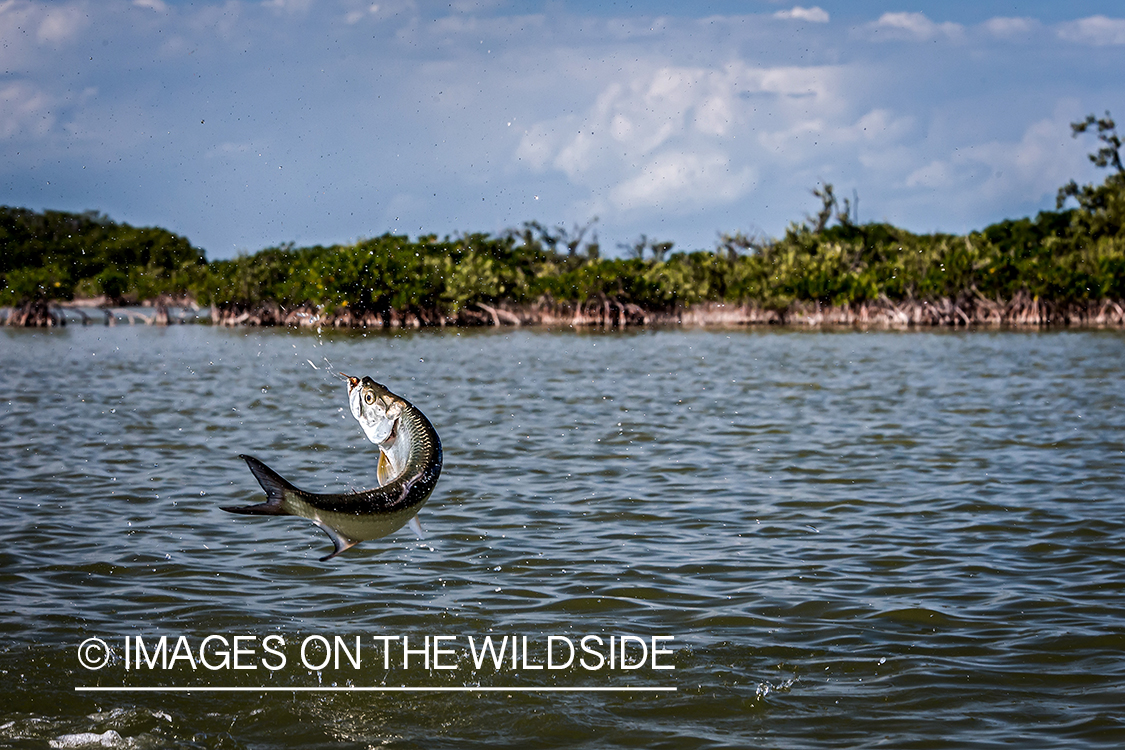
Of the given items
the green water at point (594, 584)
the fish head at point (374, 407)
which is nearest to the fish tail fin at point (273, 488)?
the fish head at point (374, 407)

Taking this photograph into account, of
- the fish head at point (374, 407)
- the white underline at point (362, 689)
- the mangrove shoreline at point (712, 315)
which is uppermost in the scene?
the mangrove shoreline at point (712, 315)

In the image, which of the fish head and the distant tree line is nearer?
the fish head

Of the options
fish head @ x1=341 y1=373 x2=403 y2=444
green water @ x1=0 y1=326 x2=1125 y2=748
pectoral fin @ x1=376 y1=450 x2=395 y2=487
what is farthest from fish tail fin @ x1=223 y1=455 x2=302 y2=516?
green water @ x1=0 y1=326 x2=1125 y2=748

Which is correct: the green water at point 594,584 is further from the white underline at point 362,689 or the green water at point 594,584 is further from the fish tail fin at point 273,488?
the fish tail fin at point 273,488

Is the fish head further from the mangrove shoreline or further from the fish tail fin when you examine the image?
the mangrove shoreline

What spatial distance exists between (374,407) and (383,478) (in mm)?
393

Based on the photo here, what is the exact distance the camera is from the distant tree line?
71500 mm

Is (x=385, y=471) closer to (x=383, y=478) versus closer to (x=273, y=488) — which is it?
(x=383, y=478)

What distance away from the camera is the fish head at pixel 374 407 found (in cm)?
454

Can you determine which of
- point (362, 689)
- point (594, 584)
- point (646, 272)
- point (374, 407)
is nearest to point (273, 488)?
point (374, 407)

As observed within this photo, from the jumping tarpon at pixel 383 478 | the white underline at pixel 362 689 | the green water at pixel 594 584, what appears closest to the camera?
the jumping tarpon at pixel 383 478

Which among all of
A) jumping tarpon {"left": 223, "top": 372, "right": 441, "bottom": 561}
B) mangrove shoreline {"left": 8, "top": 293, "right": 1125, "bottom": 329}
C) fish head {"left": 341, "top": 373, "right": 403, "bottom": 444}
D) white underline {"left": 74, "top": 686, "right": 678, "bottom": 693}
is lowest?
white underline {"left": 74, "top": 686, "right": 678, "bottom": 693}

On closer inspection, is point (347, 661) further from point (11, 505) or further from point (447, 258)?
point (447, 258)

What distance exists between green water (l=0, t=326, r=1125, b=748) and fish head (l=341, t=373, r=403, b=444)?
2414 millimetres
